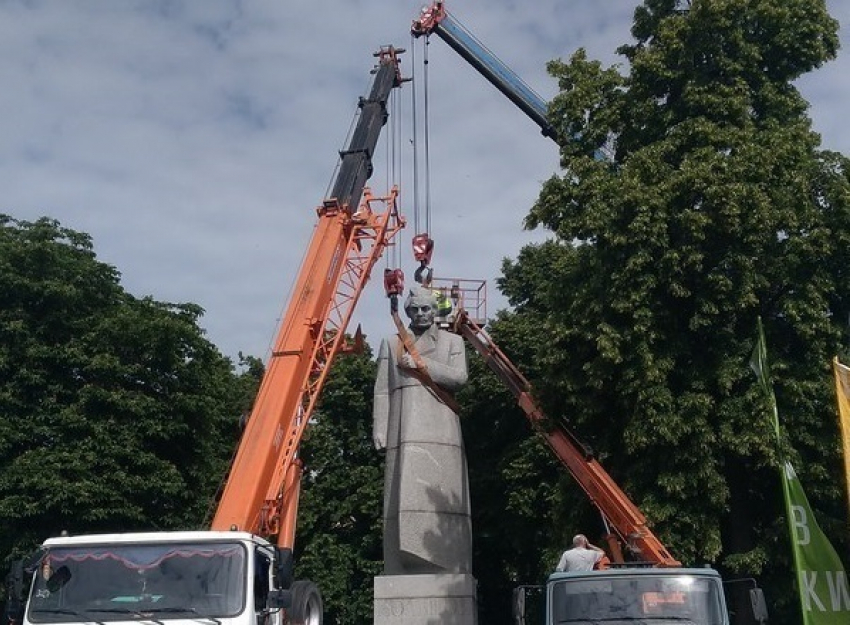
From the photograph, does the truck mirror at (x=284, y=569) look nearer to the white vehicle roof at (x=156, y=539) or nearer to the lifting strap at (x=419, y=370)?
the white vehicle roof at (x=156, y=539)

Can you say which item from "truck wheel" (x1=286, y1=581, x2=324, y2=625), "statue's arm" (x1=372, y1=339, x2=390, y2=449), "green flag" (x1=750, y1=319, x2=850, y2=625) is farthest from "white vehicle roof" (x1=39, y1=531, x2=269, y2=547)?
"statue's arm" (x1=372, y1=339, x2=390, y2=449)

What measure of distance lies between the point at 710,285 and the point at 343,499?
1929cm

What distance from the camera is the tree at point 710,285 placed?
18.2 metres

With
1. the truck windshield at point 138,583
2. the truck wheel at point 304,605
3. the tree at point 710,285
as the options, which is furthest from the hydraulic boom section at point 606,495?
the truck windshield at point 138,583

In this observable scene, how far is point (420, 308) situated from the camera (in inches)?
894

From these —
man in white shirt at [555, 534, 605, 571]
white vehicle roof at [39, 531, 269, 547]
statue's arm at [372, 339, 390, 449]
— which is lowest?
white vehicle roof at [39, 531, 269, 547]

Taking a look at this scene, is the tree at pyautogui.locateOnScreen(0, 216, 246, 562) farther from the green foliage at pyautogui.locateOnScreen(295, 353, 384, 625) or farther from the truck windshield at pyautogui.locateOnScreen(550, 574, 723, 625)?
the truck windshield at pyautogui.locateOnScreen(550, 574, 723, 625)

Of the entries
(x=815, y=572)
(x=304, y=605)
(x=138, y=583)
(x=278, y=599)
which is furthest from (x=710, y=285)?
(x=138, y=583)

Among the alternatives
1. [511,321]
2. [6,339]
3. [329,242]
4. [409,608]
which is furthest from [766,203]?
[6,339]

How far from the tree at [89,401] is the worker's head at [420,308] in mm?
7759

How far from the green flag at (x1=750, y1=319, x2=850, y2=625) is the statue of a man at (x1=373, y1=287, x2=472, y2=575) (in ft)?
27.8

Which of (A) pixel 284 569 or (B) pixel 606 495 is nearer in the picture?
(A) pixel 284 569

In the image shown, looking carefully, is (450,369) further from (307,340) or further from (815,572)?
(815,572)

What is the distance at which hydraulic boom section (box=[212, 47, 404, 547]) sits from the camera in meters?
17.6
